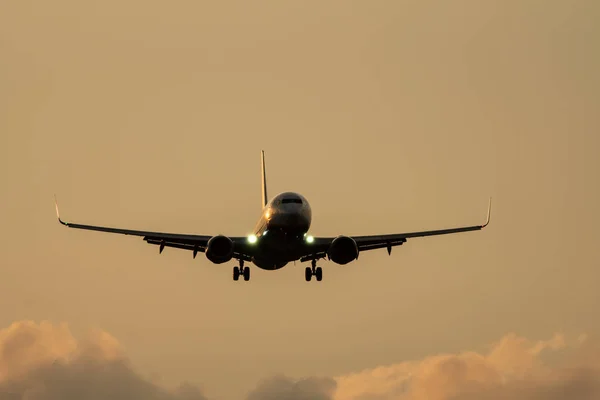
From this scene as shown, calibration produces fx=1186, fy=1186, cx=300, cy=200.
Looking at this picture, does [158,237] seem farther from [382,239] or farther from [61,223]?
[382,239]

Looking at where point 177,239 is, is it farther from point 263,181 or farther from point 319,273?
point 263,181

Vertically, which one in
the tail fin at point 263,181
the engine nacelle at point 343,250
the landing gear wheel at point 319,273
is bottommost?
the engine nacelle at point 343,250

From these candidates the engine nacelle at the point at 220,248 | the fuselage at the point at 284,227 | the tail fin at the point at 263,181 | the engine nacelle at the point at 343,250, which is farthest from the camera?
the tail fin at the point at 263,181

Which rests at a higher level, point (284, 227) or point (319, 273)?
point (319, 273)

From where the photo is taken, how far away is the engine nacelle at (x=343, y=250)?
7456 cm

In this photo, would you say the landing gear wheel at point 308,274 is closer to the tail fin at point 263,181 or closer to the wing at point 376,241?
the wing at point 376,241

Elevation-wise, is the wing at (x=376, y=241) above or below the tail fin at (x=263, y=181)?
below

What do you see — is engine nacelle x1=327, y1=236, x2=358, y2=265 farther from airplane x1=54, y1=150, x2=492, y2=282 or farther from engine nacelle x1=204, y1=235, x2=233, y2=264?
engine nacelle x1=204, y1=235, x2=233, y2=264

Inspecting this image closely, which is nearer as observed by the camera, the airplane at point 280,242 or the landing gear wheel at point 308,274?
the airplane at point 280,242

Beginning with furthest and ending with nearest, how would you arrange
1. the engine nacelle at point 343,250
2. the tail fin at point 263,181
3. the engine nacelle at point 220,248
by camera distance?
the tail fin at point 263,181, the engine nacelle at point 343,250, the engine nacelle at point 220,248

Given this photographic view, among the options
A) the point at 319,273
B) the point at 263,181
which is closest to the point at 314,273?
the point at 319,273

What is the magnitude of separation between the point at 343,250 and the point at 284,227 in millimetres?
5549

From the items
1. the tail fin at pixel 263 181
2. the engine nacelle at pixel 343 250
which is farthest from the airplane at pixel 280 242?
the tail fin at pixel 263 181

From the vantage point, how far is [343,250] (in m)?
74.6
